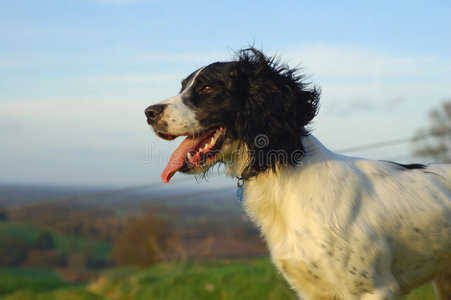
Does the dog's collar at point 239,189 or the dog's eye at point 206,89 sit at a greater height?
the dog's eye at point 206,89

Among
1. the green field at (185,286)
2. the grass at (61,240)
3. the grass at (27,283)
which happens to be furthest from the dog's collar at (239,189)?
the grass at (61,240)

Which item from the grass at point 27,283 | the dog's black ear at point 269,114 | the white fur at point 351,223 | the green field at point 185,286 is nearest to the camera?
the white fur at point 351,223

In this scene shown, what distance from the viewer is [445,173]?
3.81 metres

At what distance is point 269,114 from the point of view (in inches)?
133

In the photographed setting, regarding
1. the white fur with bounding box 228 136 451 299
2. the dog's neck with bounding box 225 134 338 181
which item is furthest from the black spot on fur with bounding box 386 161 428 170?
the dog's neck with bounding box 225 134 338 181

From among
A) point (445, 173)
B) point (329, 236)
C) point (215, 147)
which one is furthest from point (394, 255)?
point (215, 147)

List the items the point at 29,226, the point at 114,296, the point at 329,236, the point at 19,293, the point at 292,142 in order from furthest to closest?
the point at 29,226 → the point at 19,293 → the point at 114,296 → the point at 292,142 → the point at 329,236

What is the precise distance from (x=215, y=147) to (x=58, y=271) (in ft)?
29.5

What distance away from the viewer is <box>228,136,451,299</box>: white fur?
317cm

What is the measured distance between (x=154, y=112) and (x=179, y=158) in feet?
1.14

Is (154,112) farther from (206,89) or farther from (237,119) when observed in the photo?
(237,119)

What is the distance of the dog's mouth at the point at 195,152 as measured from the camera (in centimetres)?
339

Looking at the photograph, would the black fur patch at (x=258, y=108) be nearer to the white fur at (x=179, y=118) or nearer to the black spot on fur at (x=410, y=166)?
the white fur at (x=179, y=118)

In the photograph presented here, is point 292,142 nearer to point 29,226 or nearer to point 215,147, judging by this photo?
point 215,147
